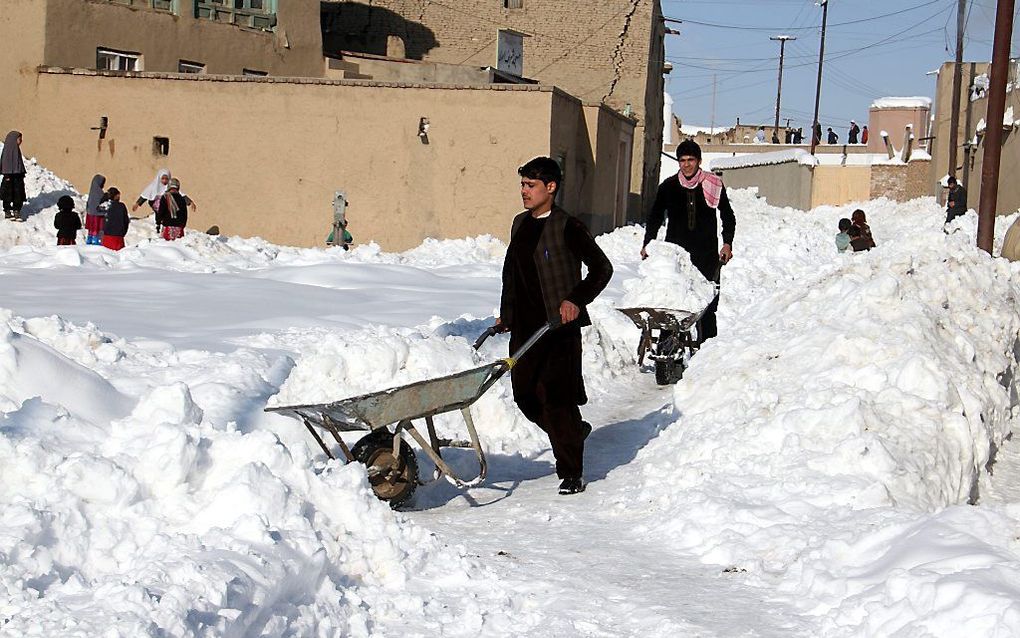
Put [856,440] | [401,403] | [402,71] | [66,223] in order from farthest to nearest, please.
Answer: [402,71] → [66,223] → [856,440] → [401,403]

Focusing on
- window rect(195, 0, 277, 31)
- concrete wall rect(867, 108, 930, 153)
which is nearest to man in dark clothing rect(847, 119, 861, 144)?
concrete wall rect(867, 108, 930, 153)

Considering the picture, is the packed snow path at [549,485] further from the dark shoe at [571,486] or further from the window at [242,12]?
the window at [242,12]

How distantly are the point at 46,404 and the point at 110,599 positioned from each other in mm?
1971

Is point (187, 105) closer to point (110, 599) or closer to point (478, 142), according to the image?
point (478, 142)

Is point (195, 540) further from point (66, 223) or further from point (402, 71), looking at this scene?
point (402, 71)

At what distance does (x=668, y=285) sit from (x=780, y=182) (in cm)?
4401

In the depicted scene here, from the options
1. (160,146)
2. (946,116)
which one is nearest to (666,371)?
(160,146)

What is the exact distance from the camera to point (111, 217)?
18531 millimetres

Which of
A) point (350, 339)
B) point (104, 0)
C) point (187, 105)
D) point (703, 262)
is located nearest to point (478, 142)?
point (187, 105)

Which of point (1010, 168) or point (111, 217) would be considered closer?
point (111, 217)

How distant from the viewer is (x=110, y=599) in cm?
363

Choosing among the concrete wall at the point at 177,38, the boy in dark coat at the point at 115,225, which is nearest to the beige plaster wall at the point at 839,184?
the concrete wall at the point at 177,38

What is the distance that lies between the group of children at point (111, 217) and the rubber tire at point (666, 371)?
10.6 meters

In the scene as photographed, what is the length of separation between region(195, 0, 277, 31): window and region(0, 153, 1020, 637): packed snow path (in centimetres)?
2005
